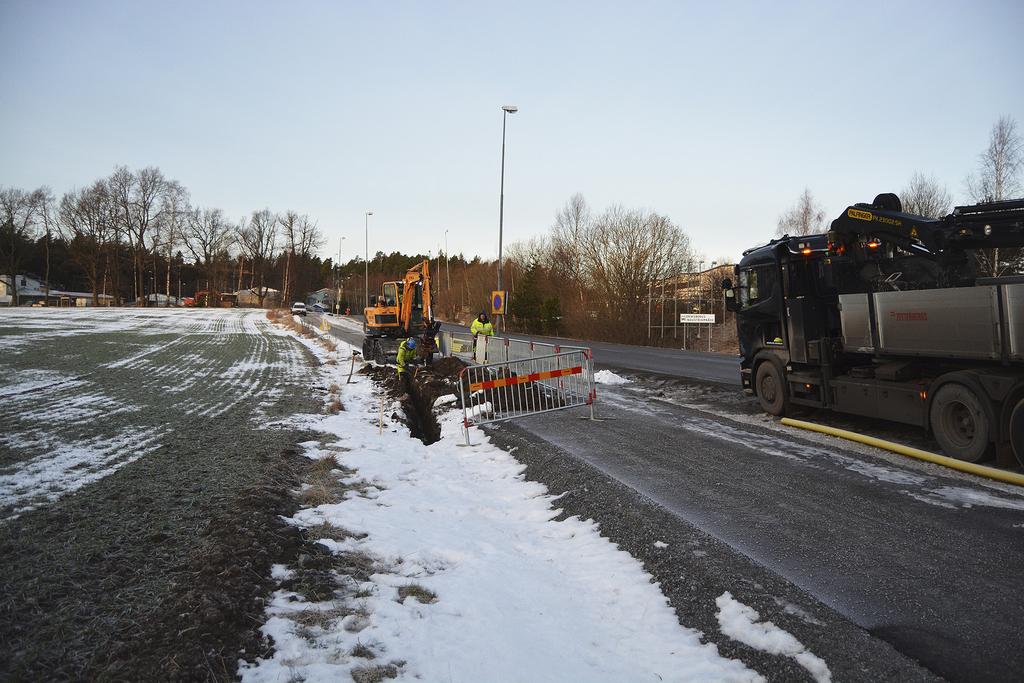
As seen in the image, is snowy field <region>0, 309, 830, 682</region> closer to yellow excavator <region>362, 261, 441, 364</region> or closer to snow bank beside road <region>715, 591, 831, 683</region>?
snow bank beside road <region>715, 591, 831, 683</region>

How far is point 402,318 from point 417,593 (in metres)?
17.2

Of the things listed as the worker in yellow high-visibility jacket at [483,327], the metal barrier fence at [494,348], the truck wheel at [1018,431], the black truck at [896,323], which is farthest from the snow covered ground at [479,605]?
the worker in yellow high-visibility jacket at [483,327]

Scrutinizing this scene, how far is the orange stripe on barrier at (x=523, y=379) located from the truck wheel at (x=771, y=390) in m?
3.18

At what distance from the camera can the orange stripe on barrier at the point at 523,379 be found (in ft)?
32.3

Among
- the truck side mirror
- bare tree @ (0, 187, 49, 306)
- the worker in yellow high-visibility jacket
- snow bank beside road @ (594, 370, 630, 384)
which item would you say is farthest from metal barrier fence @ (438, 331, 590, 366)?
bare tree @ (0, 187, 49, 306)

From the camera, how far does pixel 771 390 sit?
10.3 m

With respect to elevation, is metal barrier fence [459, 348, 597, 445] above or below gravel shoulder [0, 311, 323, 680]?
above

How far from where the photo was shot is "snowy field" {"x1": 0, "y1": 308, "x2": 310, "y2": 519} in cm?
703

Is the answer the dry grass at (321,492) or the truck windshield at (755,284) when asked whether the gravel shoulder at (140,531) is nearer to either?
the dry grass at (321,492)

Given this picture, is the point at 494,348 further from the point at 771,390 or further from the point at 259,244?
the point at 259,244

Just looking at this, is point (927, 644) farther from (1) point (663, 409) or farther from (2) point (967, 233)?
(1) point (663, 409)

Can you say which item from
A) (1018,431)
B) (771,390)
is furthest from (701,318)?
(1018,431)

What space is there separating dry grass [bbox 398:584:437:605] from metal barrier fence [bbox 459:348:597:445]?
556cm

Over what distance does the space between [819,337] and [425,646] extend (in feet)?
26.4
